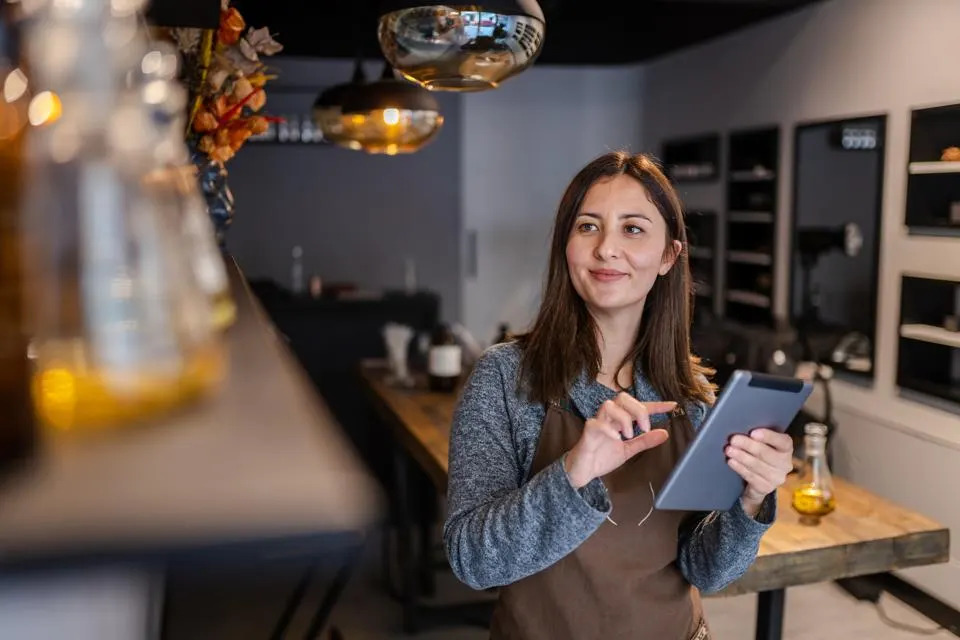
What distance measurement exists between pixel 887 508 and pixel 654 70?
5040 mm

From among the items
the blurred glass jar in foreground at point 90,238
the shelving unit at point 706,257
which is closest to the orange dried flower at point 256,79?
the blurred glass jar in foreground at point 90,238

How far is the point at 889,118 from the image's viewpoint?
13.9 ft

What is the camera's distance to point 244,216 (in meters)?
6.70

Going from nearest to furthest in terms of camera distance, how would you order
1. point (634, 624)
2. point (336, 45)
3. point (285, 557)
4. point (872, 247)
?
point (285, 557), point (634, 624), point (872, 247), point (336, 45)

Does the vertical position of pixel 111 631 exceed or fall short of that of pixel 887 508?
it exceeds it

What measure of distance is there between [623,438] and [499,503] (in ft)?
0.71

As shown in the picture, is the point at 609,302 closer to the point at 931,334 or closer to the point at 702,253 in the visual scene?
the point at 931,334

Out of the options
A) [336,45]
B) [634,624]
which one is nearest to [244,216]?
[336,45]

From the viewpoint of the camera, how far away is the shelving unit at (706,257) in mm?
5918

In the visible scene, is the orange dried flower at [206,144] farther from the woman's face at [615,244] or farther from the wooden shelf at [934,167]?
the wooden shelf at [934,167]

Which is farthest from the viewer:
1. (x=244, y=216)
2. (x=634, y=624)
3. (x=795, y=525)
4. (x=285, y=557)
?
(x=244, y=216)

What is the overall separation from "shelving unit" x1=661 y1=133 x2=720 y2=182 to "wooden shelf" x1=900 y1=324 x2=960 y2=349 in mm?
1973

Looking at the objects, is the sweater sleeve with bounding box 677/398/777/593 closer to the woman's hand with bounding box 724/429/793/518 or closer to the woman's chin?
the woman's hand with bounding box 724/429/793/518

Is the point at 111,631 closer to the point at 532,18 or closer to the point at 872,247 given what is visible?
the point at 532,18
